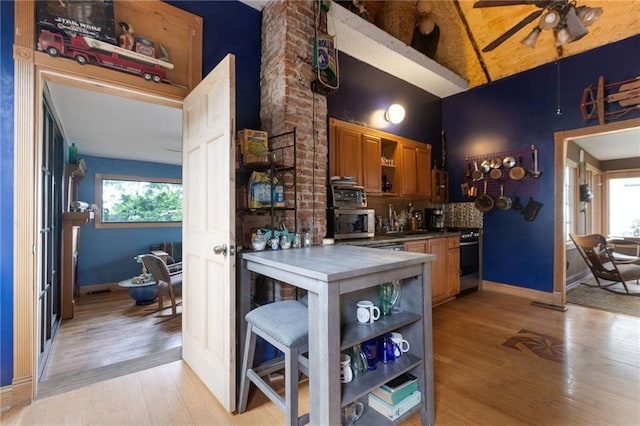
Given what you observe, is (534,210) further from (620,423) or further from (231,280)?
(231,280)

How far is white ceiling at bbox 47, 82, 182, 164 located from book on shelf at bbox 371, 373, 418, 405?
312 cm

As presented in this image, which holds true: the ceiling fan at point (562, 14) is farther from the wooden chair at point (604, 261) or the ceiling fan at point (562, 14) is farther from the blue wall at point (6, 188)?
the blue wall at point (6, 188)

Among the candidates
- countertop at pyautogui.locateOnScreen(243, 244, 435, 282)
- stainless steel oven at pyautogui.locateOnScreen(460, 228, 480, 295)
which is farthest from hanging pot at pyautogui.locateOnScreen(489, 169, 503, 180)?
countertop at pyautogui.locateOnScreen(243, 244, 435, 282)

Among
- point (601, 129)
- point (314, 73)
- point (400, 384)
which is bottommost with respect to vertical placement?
point (400, 384)

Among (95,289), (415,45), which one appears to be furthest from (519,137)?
(95,289)

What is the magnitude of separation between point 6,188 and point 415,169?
13.4 ft

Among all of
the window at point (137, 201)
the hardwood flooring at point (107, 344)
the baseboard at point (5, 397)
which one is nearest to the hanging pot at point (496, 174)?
the hardwood flooring at point (107, 344)

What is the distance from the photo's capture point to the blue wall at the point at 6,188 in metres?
1.68

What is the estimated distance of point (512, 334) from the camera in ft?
9.12

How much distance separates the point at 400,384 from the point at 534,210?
3489mm

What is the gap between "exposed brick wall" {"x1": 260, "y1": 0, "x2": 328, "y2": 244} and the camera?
2256 mm

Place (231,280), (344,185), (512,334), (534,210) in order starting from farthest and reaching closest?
1. (534,210)
2. (344,185)
3. (512,334)
4. (231,280)

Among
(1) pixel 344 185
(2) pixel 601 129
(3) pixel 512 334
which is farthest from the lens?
(2) pixel 601 129

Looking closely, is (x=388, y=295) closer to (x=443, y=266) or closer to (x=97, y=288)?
(x=443, y=266)
